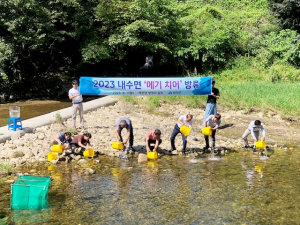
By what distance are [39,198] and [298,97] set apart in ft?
40.3

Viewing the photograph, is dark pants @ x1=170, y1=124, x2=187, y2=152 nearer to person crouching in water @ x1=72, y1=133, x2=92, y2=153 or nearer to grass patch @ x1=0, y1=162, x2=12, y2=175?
person crouching in water @ x1=72, y1=133, x2=92, y2=153

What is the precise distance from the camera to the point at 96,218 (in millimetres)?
7582

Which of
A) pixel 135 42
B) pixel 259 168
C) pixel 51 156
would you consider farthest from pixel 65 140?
pixel 135 42

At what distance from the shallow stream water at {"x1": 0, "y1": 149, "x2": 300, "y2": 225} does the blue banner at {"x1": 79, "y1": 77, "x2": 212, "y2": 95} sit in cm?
271

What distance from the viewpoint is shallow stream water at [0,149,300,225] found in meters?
7.64

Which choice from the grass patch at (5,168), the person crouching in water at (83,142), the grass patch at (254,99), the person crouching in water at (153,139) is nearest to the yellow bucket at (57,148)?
the person crouching in water at (83,142)

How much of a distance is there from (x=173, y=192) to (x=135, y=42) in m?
14.1

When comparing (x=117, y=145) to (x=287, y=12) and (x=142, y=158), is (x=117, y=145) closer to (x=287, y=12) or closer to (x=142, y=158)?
(x=142, y=158)

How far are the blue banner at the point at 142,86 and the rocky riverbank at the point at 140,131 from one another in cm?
136

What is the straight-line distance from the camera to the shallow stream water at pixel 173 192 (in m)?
7.64

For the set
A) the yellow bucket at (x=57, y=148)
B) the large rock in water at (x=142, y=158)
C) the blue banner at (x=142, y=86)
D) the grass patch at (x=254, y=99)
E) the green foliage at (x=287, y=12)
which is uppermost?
the green foliage at (x=287, y=12)

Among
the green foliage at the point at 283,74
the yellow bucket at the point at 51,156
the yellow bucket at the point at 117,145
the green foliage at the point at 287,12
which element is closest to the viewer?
the yellow bucket at the point at 51,156

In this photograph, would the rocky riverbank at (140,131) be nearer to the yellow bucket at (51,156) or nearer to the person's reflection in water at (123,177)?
the yellow bucket at (51,156)

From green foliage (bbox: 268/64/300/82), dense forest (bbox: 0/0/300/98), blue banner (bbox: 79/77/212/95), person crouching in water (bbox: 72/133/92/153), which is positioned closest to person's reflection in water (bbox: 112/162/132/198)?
person crouching in water (bbox: 72/133/92/153)
